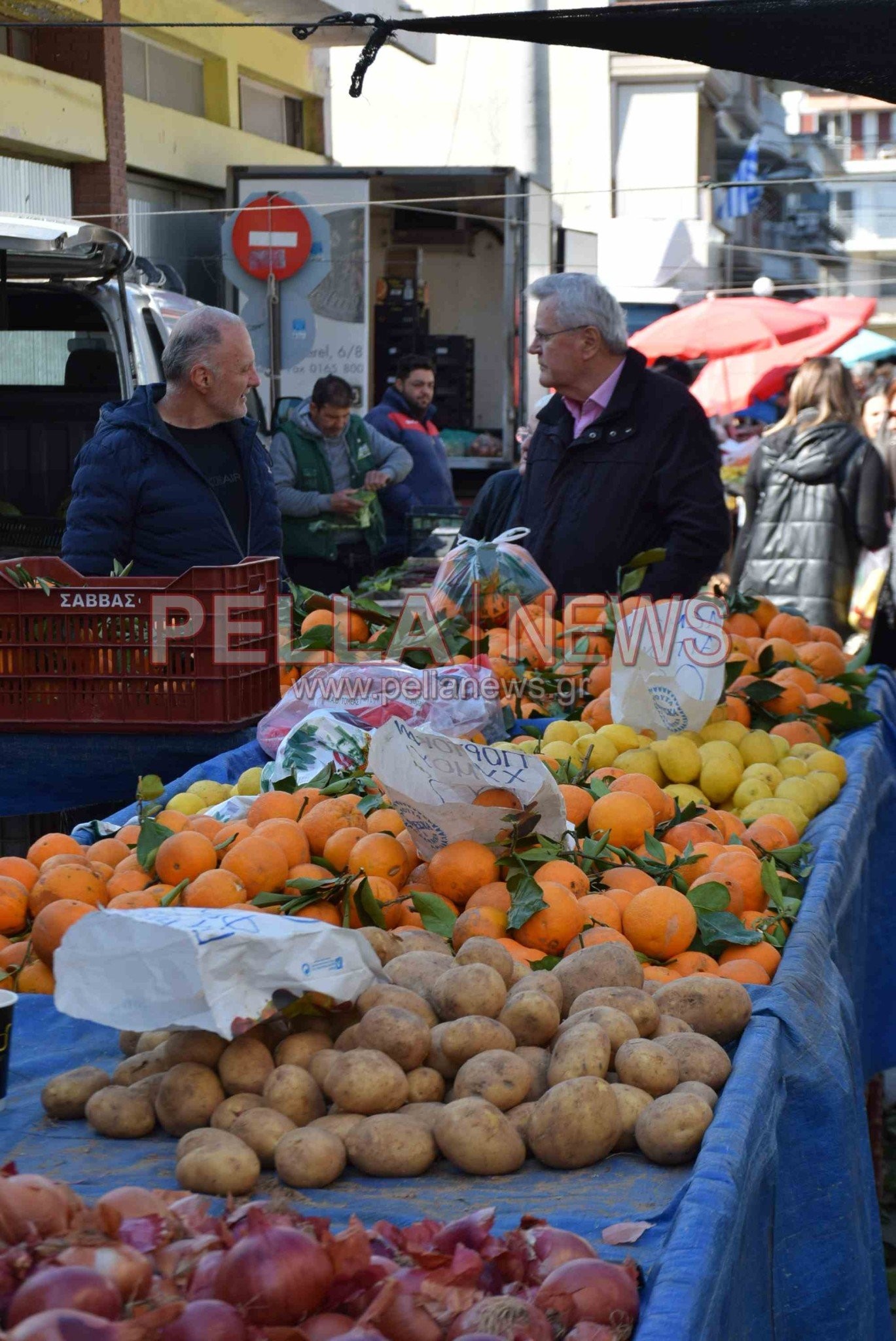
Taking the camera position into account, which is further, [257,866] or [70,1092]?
[257,866]

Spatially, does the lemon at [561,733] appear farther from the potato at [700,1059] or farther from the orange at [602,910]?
the potato at [700,1059]

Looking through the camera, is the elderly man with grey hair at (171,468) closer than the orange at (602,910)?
No

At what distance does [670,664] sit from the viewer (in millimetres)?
3242

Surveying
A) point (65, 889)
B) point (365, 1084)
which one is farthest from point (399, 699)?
point (365, 1084)

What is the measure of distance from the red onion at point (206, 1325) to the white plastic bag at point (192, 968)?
1.62 feet

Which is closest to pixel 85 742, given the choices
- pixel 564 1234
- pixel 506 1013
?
pixel 506 1013

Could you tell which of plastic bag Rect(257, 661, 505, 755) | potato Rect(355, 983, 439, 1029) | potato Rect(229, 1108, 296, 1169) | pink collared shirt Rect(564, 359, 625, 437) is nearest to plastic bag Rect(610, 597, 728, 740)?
plastic bag Rect(257, 661, 505, 755)

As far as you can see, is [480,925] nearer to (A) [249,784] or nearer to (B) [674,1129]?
(B) [674,1129]

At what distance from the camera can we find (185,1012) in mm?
1637

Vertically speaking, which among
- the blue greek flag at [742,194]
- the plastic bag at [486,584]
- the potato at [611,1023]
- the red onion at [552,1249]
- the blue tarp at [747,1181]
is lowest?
the blue tarp at [747,1181]

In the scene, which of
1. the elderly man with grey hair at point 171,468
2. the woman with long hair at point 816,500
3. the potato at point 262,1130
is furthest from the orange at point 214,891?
the woman with long hair at point 816,500

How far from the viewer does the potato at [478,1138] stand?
5.16ft

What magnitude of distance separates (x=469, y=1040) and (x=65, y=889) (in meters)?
0.79

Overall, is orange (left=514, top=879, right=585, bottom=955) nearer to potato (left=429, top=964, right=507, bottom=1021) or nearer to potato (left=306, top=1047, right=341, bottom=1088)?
potato (left=429, top=964, right=507, bottom=1021)
